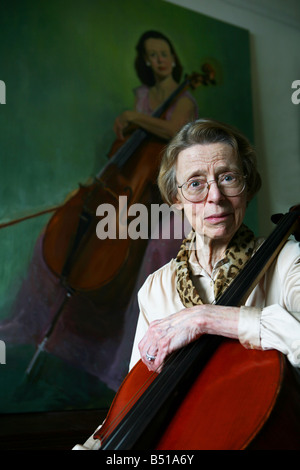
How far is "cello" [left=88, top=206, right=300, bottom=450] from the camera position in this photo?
2.40 feet

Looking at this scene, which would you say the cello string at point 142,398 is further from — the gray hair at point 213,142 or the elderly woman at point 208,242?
the gray hair at point 213,142

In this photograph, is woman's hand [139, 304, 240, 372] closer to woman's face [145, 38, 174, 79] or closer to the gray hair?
the gray hair

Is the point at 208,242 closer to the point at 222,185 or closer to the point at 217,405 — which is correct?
the point at 222,185

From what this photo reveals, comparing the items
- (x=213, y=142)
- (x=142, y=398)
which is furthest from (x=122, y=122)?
(x=142, y=398)

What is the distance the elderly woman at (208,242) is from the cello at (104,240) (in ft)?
4.72

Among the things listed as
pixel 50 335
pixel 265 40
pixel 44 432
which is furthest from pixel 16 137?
pixel 265 40

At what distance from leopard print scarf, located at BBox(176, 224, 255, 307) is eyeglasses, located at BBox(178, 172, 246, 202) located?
0.13 m

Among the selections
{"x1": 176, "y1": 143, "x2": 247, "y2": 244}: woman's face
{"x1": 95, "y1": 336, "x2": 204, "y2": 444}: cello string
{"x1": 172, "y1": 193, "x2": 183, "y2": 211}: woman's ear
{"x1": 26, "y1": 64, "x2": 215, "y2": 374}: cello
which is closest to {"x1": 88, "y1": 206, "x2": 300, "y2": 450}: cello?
{"x1": 95, "y1": 336, "x2": 204, "y2": 444}: cello string

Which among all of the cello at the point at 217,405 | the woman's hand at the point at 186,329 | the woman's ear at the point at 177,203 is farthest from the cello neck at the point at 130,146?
the cello at the point at 217,405

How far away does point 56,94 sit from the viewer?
116 inches

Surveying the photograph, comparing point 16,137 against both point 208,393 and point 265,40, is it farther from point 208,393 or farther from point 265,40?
point 265,40

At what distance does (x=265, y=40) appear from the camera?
158 inches

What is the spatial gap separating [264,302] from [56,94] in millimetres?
2310
